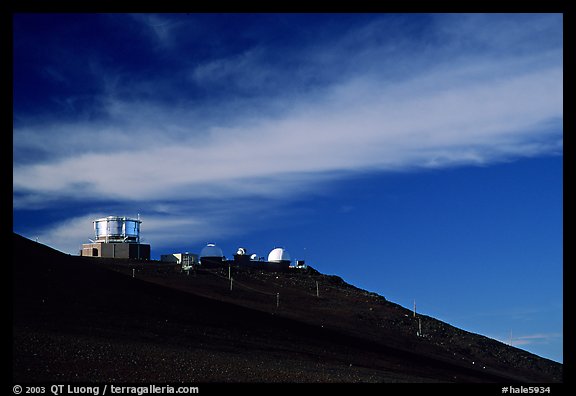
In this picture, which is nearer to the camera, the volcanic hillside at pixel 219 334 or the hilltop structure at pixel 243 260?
the volcanic hillside at pixel 219 334

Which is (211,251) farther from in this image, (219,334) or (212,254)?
(219,334)

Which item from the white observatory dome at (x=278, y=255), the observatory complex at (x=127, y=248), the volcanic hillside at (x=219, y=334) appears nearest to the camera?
the volcanic hillside at (x=219, y=334)

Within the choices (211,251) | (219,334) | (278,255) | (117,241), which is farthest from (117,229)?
(219,334)

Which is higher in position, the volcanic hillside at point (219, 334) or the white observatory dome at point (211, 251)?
the white observatory dome at point (211, 251)

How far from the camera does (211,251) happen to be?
6150cm

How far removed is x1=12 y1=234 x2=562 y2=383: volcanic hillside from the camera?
21.7 meters

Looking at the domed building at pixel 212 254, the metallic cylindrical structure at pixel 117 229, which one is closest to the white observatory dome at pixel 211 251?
the domed building at pixel 212 254

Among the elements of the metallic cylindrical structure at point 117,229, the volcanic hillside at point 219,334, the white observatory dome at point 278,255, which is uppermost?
the metallic cylindrical structure at point 117,229

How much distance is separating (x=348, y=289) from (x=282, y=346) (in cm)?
2605

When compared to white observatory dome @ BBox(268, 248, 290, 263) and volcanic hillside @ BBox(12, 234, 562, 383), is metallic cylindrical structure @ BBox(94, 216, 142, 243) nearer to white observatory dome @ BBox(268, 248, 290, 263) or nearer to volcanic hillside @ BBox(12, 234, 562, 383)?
volcanic hillside @ BBox(12, 234, 562, 383)

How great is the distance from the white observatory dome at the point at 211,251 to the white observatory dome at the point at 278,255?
6411 mm

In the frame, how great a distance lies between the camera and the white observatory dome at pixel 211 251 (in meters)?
61.3

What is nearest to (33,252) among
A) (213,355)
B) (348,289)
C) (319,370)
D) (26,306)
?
(26,306)

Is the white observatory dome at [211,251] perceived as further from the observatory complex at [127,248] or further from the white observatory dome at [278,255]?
the white observatory dome at [278,255]
